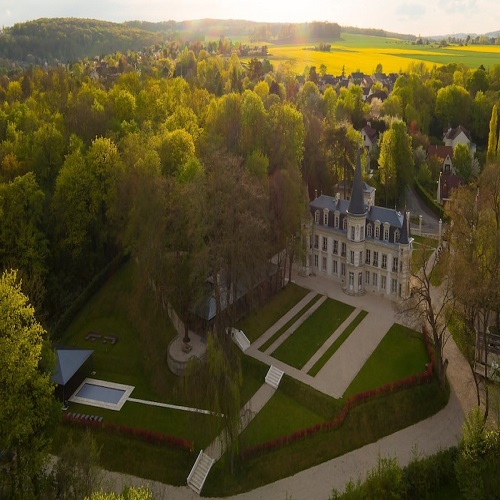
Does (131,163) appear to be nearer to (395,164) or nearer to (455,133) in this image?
(395,164)

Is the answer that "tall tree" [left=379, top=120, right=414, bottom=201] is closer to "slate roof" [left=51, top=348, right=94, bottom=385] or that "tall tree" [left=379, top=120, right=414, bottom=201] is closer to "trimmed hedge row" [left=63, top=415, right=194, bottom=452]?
"slate roof" [left=51, top=348, right=94, bottom=385]

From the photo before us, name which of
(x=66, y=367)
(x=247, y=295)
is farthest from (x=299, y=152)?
(x=66, y=367)

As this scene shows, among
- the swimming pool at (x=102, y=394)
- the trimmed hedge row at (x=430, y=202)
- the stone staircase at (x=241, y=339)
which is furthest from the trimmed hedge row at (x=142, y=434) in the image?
the trimmed hedge row at (x=430, y=202)

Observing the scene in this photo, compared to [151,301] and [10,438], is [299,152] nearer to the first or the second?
[151,301]

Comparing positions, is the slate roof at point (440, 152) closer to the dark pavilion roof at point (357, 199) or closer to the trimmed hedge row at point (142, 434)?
the dark pavilion roof at point (357, 199)

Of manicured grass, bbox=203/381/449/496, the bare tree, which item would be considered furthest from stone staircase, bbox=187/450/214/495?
the bare tree

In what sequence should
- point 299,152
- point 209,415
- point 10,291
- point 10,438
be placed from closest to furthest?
point 10,438, point 10,291, point 209,415, point 299,152
